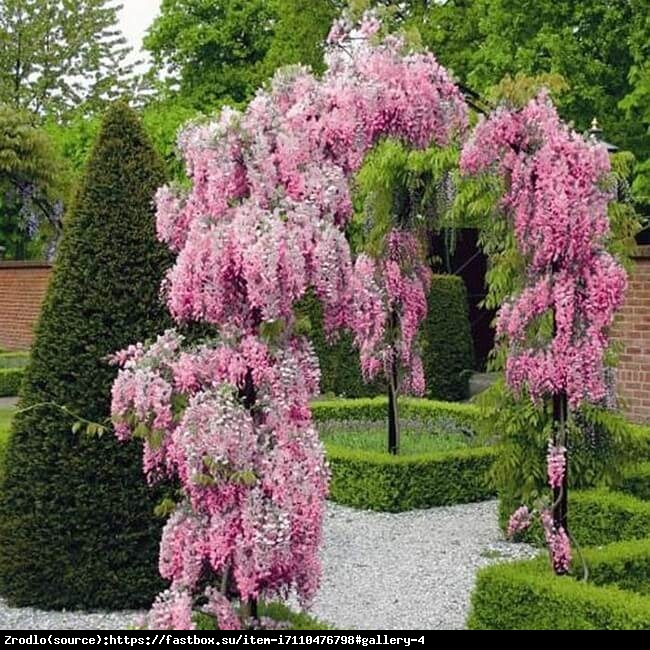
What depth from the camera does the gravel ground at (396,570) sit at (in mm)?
6285

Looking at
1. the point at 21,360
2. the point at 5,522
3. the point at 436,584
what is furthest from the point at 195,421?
the point at 21,360

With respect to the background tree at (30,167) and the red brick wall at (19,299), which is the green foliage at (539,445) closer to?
the background tree at (30,167)

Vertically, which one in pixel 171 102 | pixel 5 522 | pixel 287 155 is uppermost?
pixel 171 102

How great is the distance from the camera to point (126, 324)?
6215mm

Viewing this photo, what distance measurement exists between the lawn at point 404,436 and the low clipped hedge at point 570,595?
430 cm

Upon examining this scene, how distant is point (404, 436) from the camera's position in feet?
37.3

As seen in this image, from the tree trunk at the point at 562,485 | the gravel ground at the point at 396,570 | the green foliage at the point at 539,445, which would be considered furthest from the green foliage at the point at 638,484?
the tree trunk at the point at 562,485

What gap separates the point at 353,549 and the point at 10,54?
32.6m

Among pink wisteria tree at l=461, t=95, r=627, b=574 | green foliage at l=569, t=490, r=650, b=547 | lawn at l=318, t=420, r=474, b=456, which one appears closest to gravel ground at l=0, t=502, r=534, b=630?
green foliage at l=569, t=490, r=650, b=547

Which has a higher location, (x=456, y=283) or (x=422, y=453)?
(x=456, y=283)

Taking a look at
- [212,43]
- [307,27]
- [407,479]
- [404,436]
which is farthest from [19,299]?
[407,479]

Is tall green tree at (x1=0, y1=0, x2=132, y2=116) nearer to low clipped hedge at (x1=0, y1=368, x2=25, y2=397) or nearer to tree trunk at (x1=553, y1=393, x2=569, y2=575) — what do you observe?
low clipped hedge at (x1=0, y1=368, x2=25, y2=397)

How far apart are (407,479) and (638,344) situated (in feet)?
12.5
